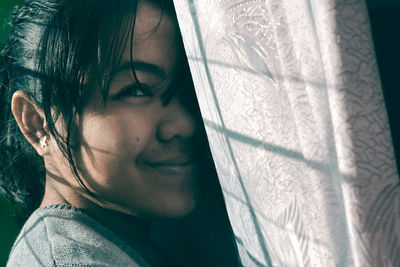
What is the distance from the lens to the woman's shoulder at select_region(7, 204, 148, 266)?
73cm

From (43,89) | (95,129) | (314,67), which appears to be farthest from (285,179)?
(43,89)

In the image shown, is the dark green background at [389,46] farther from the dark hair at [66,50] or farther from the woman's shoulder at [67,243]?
the woman's shoulder at [67,243]

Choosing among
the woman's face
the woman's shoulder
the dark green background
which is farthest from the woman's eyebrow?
the dark green background

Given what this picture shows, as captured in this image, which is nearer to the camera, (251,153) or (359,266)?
(359,266)

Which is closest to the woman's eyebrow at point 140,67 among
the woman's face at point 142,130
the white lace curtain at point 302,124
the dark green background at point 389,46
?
the woman's face at point 142,130

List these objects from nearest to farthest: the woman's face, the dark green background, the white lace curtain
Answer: the white lace curtain, the dark green background, the woman's face

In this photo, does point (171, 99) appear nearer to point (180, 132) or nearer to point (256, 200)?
point (180, 132)

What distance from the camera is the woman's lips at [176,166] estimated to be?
0.87m

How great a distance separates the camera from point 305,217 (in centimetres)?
46

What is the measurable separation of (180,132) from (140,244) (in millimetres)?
397

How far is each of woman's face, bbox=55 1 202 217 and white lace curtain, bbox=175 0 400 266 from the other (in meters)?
0.19

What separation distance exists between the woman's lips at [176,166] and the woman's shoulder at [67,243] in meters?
0.21

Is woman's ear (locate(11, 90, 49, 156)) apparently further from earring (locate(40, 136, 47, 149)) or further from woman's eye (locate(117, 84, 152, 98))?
woman's eye (locate(117, 84, 152, 98))

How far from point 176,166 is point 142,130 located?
0.13m
